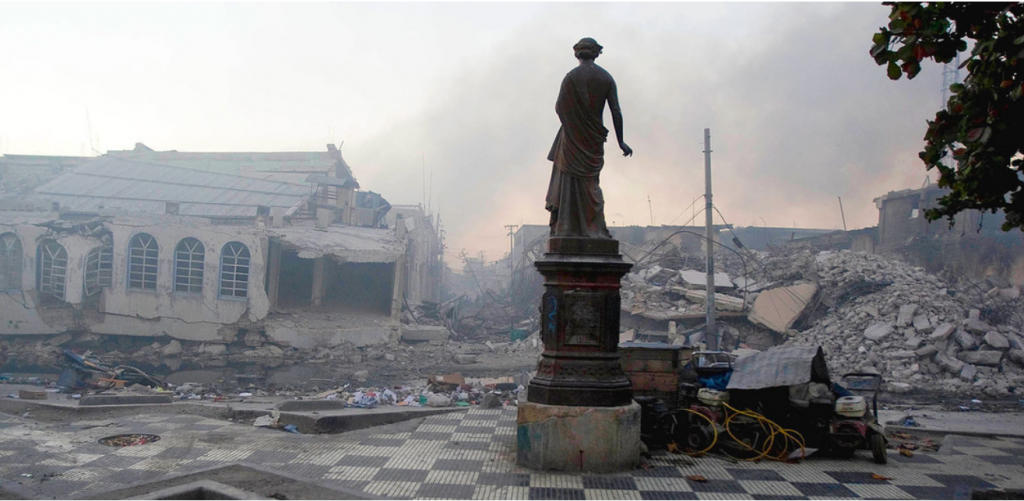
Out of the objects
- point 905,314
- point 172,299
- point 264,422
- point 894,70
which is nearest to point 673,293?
point 905,314

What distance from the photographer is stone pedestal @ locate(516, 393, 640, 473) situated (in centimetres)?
566

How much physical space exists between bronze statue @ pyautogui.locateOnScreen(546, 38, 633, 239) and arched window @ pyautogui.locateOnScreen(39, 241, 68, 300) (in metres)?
18.9

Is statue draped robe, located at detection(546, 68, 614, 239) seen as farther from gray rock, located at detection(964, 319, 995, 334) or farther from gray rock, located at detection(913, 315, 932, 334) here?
gray rock, located at detection(964, 319, 995, 334)

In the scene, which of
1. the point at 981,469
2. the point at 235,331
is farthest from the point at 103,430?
the point at 235,331

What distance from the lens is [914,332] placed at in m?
17.4

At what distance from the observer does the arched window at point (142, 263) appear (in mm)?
19938

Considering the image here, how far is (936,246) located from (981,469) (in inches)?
916

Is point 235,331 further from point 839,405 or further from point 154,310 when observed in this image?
point 839,405

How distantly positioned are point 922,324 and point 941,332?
22.5 inches

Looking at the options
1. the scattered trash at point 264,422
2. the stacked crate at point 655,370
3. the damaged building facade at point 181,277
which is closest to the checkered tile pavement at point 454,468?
the scattered trash at point 264,422

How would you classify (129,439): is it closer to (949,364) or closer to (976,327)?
(949,364)

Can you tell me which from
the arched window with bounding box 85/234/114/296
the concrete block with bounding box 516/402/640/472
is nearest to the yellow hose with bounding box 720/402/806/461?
the concrete block with bounding box 516/402/640/472

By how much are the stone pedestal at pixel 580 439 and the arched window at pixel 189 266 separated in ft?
56.5

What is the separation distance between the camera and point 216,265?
66.4ft
